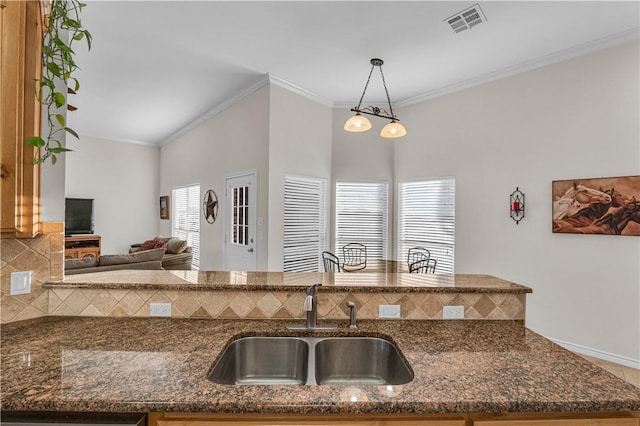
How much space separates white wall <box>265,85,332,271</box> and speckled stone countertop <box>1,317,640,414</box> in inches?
110

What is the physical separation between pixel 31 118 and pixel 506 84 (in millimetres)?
4537

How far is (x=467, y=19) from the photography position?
9.50 ft

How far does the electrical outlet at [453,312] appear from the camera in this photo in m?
1.58

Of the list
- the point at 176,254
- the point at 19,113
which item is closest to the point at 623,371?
the point at 19,113

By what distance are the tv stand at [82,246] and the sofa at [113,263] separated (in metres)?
3.01

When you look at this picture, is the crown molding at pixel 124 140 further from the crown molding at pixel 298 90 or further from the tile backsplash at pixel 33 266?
the tile backsplash at pixel 33 266

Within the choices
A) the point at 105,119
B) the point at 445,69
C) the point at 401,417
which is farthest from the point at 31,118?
the point at 105,119

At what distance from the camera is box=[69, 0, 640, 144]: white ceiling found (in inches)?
110

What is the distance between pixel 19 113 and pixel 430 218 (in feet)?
14.7

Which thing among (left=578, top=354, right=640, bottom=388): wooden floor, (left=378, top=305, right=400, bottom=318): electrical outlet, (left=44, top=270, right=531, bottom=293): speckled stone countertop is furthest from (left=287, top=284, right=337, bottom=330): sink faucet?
(left=578, top=354, right=640, bottom=388): wooden floor

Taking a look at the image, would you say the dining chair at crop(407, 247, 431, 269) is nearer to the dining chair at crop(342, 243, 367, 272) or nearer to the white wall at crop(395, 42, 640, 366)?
the white wall at crop(395, 42, 640, 366)

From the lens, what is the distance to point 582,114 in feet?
10.8

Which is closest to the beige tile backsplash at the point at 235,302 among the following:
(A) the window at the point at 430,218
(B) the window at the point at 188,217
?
(A) the window at the point at 430,218

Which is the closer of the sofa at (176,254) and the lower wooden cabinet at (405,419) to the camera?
the lower wooden cabinet at (405,419)
